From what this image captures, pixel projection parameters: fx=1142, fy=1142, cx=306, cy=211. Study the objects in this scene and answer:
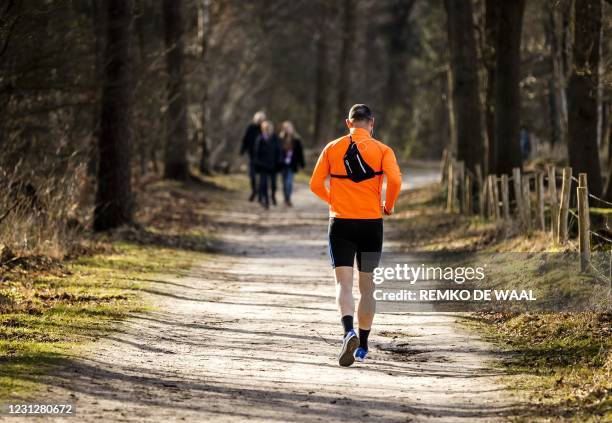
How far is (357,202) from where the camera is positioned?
9773mm

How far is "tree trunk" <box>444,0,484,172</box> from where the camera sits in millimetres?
25781

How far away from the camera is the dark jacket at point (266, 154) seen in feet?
90.5

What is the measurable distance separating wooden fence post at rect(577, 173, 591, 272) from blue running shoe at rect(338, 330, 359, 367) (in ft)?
13.8

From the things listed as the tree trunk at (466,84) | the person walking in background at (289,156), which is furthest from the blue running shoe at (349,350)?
the person walking in background at (289,156)

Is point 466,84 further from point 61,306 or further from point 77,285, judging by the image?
point 61,306

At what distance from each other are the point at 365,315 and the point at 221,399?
6.57 feet

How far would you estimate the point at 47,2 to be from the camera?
18.4 m

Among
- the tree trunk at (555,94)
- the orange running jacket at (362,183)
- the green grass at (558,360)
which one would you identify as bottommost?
the green grass at (558,360)

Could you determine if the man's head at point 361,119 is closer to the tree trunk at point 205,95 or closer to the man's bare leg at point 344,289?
the man's bare leg at point 344,289

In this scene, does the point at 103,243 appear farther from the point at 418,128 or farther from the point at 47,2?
the point at 418,128

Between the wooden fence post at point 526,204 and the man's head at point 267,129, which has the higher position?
the man's head at point 267,129

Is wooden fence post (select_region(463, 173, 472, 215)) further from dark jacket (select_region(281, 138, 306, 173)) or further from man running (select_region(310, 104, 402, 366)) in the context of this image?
man running (select_region(310, 104, 402, 366))

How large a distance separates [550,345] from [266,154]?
57.9 ft

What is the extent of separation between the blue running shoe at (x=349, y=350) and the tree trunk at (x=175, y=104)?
21.1 m
